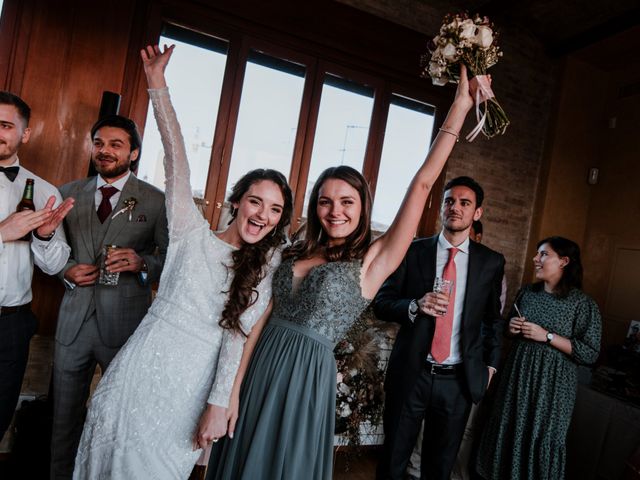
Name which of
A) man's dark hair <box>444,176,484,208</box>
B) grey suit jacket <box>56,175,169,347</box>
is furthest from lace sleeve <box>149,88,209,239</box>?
man's dark hair <box>444,176,484,208</box>

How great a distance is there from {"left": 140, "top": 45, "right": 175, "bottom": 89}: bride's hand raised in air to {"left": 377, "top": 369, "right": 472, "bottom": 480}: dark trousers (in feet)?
6.39

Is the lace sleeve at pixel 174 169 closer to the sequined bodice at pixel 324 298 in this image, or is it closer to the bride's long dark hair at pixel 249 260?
the bride's long dark hair at pixel 249 260

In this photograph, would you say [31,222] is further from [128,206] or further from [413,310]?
[413,310]

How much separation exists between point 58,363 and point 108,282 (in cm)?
56

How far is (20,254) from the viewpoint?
84.5 inches

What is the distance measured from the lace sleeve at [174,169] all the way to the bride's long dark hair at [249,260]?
217 millimetres

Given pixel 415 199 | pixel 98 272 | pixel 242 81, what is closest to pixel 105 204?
pixel 98 272

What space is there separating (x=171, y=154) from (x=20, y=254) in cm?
101

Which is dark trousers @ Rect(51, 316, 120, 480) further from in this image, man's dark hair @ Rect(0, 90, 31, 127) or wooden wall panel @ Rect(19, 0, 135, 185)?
wooden wall panel @ Rect(19, 0, 135, 185)

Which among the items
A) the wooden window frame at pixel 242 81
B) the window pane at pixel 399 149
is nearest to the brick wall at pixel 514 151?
the window pane at pixel 399 149

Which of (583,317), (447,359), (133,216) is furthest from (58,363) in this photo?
(583,317)

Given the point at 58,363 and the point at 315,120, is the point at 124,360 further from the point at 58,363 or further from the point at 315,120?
the point at 315,120

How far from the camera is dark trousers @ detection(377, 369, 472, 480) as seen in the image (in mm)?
2463

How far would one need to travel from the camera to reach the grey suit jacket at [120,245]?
2.35 meters
